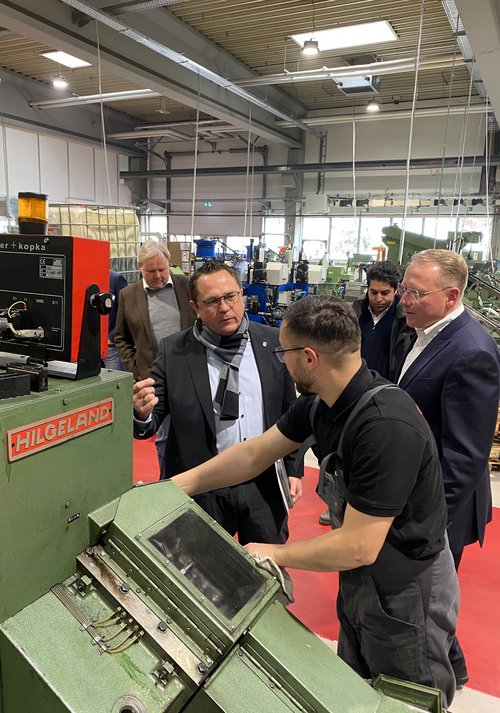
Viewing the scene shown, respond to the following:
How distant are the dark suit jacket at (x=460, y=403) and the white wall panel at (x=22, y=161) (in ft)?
30.8

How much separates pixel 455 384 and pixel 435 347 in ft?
0.52

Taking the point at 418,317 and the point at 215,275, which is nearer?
the point at 215,275

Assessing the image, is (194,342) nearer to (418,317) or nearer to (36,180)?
(418,317)

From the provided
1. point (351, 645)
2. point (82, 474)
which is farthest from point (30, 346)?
point (351, 645)

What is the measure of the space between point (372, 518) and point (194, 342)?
833 mm

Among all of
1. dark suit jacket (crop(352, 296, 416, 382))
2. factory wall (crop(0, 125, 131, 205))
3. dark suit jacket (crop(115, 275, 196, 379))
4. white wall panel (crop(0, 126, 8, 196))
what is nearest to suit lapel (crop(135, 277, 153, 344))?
dark suit jacket (crop(115, 275, 196, 379))

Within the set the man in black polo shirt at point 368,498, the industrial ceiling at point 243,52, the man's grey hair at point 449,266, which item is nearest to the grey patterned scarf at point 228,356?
the man in black polo shirt at point 368,498

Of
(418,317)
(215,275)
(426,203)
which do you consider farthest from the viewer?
(426,203)

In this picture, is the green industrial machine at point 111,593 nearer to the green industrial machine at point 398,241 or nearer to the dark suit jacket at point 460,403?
the dark suit jacket at point 460,403

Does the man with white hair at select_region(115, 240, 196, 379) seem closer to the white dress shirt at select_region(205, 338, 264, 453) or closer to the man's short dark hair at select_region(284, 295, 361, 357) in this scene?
the white dress shirt at select_region(205, 338, 264, 453)

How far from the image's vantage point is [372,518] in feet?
3.40

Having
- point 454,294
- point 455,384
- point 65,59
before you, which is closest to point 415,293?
point 454,294

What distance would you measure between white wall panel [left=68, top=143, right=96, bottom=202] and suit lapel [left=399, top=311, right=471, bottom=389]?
1044 cm

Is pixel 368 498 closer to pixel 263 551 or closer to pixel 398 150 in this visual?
pixel 263 551
